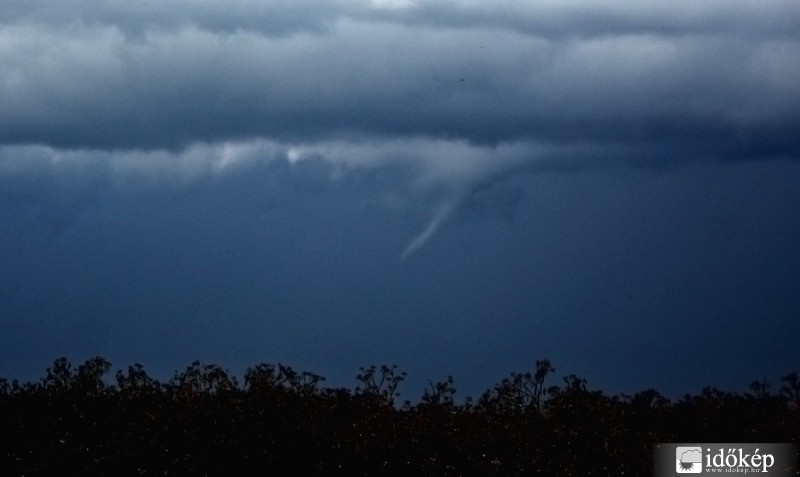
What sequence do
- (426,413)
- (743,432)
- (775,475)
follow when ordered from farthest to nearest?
(426,413), (743,432), (775,475)

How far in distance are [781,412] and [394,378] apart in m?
4.34

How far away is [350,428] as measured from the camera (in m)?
12.2

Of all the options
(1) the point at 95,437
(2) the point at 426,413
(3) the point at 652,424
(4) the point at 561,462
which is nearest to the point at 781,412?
(3) the point at 652,424

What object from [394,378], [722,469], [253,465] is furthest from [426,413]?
[722,469]

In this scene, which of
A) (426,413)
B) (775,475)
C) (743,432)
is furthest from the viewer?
(426,413)

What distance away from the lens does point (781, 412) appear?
12.0 m

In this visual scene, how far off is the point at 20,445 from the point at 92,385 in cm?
123

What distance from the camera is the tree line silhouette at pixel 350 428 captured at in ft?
38.3

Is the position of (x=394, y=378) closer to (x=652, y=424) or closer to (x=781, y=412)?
(x=652, y=424)

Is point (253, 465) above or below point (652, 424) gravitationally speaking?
below

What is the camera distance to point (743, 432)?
38.8 feet

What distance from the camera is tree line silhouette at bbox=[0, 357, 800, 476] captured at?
1168 centimetres

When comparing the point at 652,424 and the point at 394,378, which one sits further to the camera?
the point at 394,378

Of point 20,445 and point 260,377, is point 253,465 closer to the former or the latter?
point 260,377
